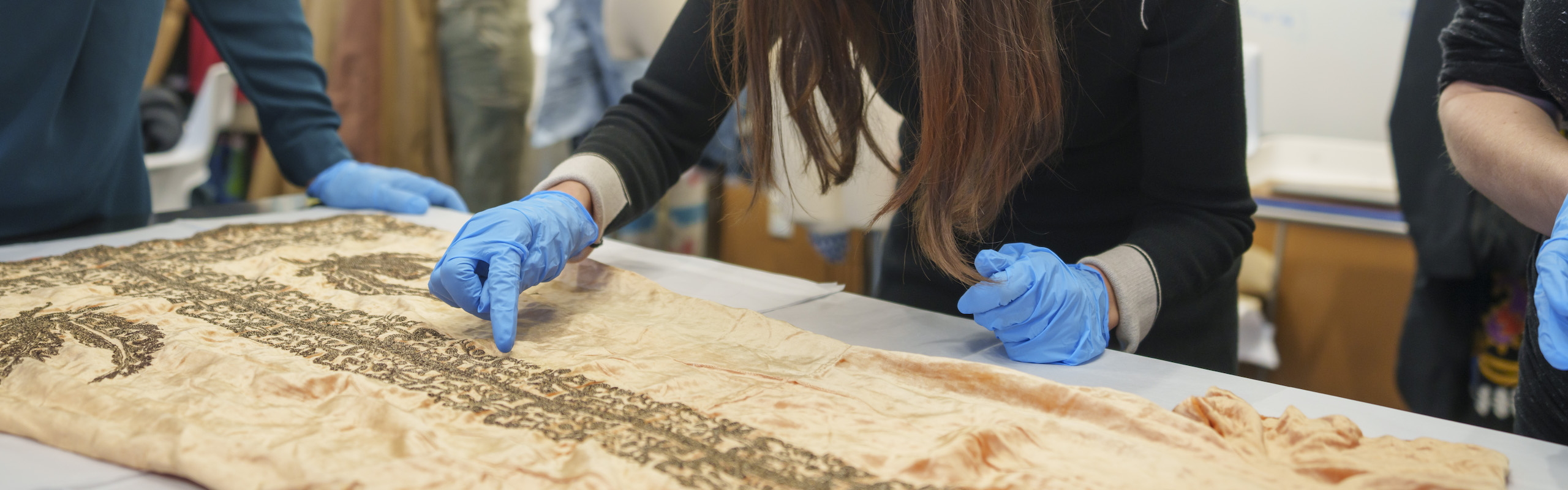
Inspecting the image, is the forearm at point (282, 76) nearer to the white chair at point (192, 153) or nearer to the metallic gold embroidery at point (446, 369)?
the metallic gold embroidery at point (446, 369)

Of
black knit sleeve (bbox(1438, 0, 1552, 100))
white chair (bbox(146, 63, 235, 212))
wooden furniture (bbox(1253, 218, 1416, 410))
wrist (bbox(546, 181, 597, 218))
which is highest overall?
black knit sleeve (bbox(1438, 0, 1552, 100))

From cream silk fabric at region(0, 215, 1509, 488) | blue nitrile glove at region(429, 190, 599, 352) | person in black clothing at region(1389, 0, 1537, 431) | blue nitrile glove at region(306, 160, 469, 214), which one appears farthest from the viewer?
person in black clothing at region(1389, 0, 1537, 431)

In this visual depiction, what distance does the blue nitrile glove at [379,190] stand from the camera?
1383 mm

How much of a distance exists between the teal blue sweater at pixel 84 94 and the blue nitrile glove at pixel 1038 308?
116 cm

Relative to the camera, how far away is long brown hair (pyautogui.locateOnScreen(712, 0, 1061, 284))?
748 millimetres

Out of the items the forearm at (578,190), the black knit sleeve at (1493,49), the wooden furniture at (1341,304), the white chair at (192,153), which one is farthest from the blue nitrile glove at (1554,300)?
the white chair at (192,153)

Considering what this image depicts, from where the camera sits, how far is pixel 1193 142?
0.85 metres

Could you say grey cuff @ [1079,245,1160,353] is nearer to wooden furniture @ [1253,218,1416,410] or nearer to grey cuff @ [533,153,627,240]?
grey cuff @ [533,153,627,240]

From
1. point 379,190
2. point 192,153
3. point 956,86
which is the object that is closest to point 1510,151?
point 956,86

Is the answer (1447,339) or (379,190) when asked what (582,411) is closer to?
(379,190)

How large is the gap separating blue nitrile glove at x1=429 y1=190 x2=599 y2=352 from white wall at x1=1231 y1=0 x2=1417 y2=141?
2.09 metres

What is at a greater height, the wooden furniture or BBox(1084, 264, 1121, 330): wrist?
BBox(1084, 264, 1121, 330): wrist

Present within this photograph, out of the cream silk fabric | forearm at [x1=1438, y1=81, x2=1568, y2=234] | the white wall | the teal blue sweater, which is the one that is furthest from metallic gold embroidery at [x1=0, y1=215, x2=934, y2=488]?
the white wall

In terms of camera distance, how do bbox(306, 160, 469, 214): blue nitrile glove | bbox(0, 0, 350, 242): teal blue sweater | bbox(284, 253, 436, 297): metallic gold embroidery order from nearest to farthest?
bbox(284, 253, 436, 297): metallic gold embroidery < bbox(0, 0, 350, 242): teal blue sweater < bbox(306, 160, 469, 214): blue nitrile glove
